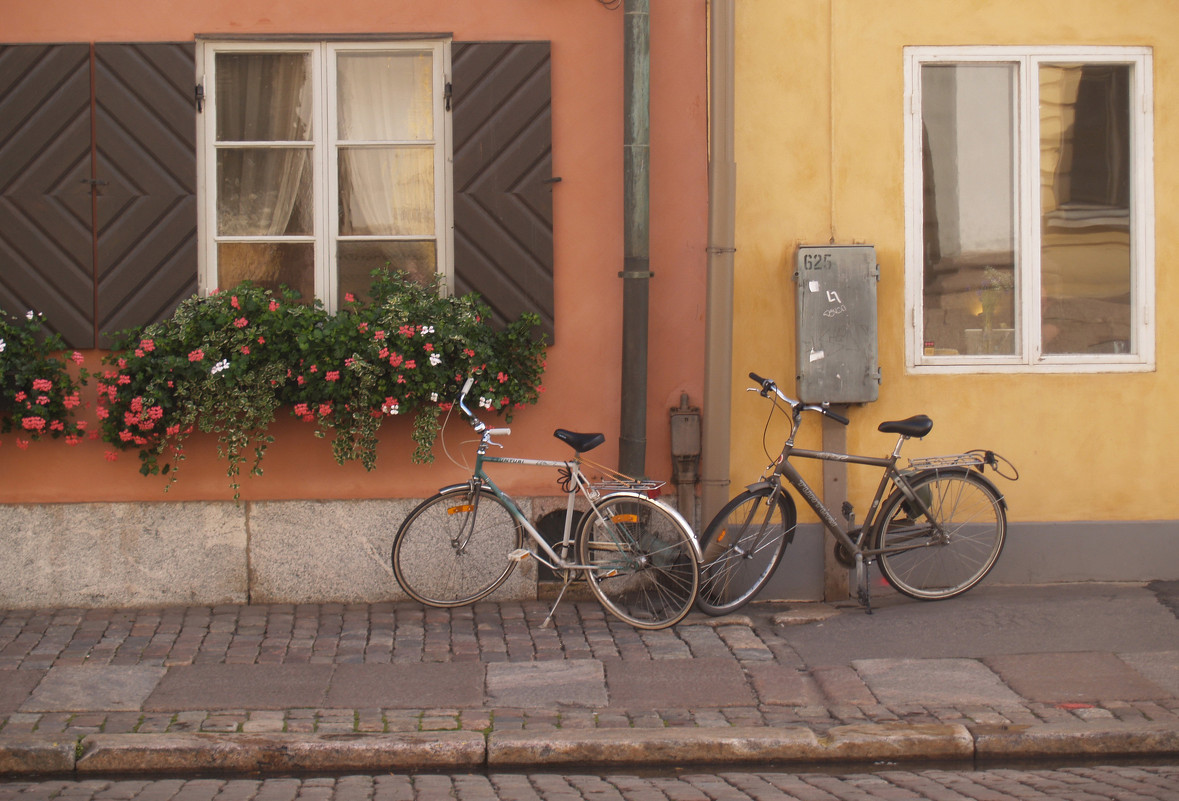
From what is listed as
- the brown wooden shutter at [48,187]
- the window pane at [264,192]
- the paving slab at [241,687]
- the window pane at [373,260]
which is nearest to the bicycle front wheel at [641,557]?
the paving slab at [241,687]

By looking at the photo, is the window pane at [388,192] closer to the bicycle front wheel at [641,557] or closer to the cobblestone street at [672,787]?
the bicycle front wheel at [641,557]

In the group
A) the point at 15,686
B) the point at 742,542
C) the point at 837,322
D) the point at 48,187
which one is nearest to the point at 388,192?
the point at 48,187

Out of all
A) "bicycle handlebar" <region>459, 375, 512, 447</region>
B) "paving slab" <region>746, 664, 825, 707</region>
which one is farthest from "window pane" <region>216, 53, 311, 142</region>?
"paving slab" <region>746, 664, 825, 707</region>

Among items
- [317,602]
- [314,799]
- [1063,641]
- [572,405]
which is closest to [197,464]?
[317,602]

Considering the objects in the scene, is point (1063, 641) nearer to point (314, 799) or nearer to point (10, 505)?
point (314, 799)

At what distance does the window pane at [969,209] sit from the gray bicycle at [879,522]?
800mm

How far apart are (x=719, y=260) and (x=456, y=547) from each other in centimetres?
212

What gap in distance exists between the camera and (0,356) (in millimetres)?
5887

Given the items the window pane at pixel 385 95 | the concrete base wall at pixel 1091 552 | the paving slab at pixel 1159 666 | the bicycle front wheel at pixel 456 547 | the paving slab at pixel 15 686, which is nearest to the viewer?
the paving slab at pixel 15 686

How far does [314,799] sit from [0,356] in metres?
3.35

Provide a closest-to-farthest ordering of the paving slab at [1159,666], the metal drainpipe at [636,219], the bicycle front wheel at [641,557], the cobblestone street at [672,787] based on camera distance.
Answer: the cobblestone street at [672,787] → the paving slab at [1159,666] → the bicycle front wheel at [641,557] → the metal drainpipe at [636,219]

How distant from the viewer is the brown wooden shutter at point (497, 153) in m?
6.29

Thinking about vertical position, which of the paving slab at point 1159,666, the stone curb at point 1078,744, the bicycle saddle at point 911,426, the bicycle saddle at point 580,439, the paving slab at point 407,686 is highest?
the bicycle saddle at point 911,426

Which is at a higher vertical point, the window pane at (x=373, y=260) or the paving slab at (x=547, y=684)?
the window pane at (x=373, y=260)
